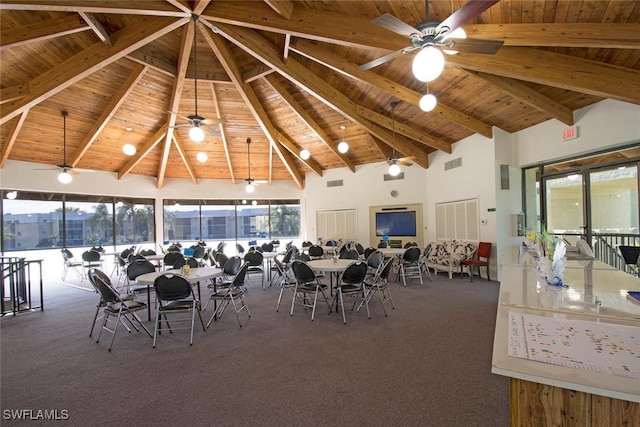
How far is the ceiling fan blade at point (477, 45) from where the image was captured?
297 centimetres

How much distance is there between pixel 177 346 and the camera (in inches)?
157

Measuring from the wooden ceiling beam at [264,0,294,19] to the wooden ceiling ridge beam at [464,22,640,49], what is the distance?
99.2 inches

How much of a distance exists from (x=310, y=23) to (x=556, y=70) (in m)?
3.58

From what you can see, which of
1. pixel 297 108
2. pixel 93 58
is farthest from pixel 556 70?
pixel 93 58

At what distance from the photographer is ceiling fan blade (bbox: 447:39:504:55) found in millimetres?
2972

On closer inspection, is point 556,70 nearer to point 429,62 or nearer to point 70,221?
point 429,62

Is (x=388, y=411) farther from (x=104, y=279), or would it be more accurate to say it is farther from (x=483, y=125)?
A: (x=483, y=125)

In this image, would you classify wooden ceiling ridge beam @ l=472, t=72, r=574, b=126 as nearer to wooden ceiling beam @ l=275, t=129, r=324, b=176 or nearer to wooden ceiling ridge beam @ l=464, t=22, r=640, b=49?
wooden ceiling ridge beam @ l=464, t=22, r=640, b=49

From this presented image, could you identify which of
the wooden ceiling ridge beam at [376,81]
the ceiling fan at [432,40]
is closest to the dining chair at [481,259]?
the wooden ceiling ridge beam at [376,81]

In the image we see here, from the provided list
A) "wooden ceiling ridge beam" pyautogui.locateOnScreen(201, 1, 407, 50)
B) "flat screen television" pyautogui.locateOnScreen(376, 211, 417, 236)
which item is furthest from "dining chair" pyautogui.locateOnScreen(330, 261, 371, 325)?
"flat screen television" pyautogui.locateOnScreen(376, 211, 417, 236)

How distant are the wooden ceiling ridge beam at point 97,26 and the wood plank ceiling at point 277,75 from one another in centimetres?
3

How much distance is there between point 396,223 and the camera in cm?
1060

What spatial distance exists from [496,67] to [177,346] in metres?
5.75

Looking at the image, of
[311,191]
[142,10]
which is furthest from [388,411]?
[311,191]
